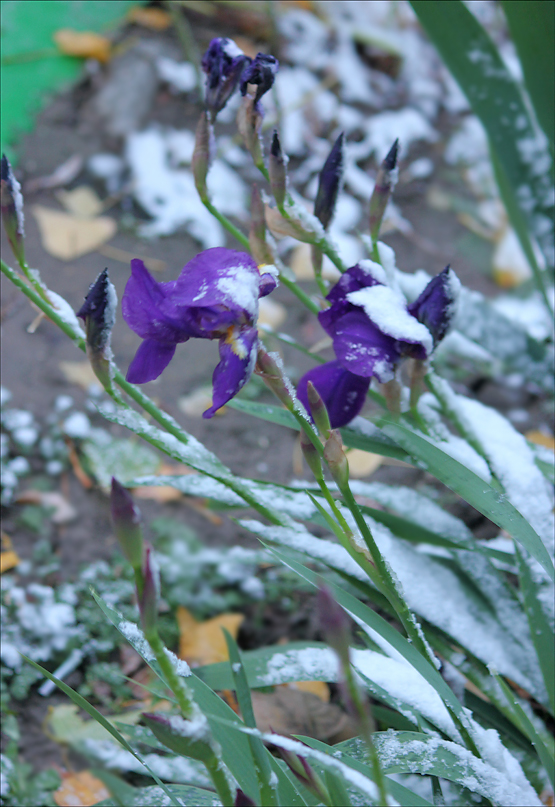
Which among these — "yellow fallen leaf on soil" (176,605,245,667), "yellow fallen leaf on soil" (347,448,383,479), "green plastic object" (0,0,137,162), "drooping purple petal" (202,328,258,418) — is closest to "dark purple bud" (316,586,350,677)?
"drooping purple petal" (202,328,258,418)

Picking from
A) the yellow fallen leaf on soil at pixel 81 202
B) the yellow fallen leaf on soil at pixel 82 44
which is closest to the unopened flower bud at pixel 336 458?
the yellow fallen leaf on soil at pixel 81 202

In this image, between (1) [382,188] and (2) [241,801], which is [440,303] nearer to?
(1) [382,188]

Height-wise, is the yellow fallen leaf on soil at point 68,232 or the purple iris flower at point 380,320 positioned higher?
the purple iris flower at point 380,320

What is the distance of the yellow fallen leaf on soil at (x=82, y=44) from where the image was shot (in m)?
1.89

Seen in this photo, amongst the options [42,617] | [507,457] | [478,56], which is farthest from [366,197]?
[42,617]

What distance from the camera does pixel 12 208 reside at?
0.67 metres

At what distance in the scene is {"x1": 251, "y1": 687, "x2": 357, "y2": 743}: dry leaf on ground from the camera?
0.87 metres

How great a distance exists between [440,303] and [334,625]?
0.42 meters

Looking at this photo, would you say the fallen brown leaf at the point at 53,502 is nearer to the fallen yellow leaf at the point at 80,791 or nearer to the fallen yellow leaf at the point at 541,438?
the fallen yellow leaf at the point at 80,791

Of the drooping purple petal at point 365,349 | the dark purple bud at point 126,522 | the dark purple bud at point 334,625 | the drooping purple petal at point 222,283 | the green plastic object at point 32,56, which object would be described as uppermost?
the drooping purple petal at point 222,283

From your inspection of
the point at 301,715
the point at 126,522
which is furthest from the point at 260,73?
the point at 301,715

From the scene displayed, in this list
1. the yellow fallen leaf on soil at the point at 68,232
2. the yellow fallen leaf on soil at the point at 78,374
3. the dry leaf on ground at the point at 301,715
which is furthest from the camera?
the yellow fallen leaf on soil at the point at 68,232

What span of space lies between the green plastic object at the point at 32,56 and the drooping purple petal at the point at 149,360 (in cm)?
133

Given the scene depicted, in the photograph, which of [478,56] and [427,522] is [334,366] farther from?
[478,56]
